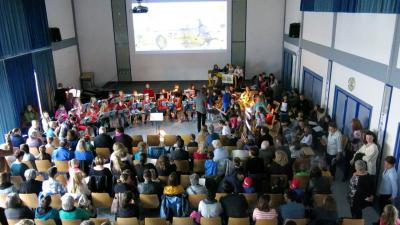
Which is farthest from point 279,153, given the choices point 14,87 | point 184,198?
point 14,87

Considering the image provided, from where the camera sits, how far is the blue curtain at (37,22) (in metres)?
12.3

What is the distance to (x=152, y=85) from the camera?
1817 centimetres

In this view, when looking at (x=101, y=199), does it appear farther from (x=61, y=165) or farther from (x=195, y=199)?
(x=61, y=165)

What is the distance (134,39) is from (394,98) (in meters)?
13.9

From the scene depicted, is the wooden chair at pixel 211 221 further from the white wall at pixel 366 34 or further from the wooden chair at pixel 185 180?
the white wall at pixel 366 34

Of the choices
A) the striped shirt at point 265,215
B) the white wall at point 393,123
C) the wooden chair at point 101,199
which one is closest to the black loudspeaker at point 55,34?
the wooden chair at point 101,199

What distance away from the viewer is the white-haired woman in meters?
5.79

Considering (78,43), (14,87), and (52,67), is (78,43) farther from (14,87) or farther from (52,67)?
(14,87)

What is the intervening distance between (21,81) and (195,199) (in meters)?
8.82

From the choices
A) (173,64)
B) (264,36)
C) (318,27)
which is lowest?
(173,64)

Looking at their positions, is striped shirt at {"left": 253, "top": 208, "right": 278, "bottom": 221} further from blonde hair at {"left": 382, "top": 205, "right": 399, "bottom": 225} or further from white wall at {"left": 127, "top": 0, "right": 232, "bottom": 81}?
white wall at {"left": 127, "top": 0, "right": 232, "bottom": 81}

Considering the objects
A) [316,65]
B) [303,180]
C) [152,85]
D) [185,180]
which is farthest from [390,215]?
[152,85]

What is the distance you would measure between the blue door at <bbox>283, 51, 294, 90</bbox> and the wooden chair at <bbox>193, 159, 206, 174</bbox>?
376 inches

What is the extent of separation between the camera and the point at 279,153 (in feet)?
22.0
